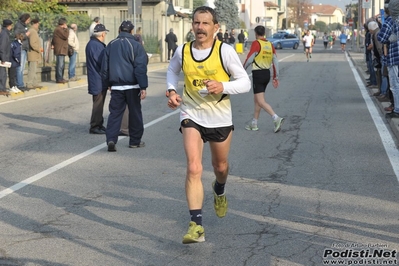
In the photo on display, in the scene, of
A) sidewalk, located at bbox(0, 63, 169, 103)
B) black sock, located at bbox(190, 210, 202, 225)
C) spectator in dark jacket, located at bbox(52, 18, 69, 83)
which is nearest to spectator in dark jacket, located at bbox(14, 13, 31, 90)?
sidewalk, located at bbox(0, 63, 169, 103)

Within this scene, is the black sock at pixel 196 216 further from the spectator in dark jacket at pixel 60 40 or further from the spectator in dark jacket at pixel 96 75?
the spectator in dark jacket at pixel 60 40

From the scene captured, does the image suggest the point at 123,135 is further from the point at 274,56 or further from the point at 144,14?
the point at 144,14

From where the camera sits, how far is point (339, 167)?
388 inches

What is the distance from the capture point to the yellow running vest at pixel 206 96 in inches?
257

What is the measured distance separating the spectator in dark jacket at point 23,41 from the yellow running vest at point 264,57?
29.0 feet

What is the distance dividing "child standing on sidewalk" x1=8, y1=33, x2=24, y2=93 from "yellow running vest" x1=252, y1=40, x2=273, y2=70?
27.3ft

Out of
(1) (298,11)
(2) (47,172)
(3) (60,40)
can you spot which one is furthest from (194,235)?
(1) (298,11)

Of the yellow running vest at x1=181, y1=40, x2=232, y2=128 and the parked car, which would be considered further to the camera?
the parked car

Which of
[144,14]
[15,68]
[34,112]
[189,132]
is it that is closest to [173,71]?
[189,132]

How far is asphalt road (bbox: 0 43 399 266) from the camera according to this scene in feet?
20.3

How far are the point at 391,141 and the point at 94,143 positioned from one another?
4.54m

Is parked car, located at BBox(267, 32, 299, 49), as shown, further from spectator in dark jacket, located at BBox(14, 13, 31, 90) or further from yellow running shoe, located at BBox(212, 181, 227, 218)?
yellow running shoe, located at BBox(212, 181, 227, 218)

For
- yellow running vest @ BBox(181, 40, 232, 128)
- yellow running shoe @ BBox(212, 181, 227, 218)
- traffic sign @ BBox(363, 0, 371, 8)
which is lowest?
yellow running shoe @ BBox(212, 181, 227, 218)

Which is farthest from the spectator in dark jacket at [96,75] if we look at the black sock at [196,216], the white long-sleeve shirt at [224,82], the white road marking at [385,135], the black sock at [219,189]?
the black sock at [196,216]
